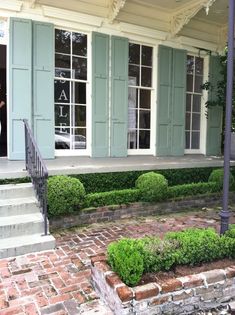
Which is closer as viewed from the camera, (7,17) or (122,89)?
(7,17)

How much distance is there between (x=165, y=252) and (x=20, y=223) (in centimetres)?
189

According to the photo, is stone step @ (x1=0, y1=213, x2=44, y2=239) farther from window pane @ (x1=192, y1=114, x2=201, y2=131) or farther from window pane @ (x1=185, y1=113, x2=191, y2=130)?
window pane @ (x1=192, y1=114, x2=201, y2=131)

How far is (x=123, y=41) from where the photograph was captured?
21.3ft

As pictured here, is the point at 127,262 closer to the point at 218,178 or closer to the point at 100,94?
the point at 218,178

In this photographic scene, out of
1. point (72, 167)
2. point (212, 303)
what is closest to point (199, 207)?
point (72, 167)

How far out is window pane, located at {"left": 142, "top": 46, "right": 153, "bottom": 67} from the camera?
6.96 metres

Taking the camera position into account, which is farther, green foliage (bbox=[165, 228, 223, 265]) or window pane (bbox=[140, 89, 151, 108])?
window pane (bbox=[140, 89, 151, 108])

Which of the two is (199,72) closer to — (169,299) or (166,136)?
(166,136)

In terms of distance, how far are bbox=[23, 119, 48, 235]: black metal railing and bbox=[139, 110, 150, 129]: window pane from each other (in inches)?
127

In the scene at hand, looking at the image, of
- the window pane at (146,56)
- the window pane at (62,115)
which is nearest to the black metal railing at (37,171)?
the window pane at (62,115)

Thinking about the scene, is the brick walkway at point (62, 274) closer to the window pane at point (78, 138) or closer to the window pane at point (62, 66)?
the window pane at point (78, 138)

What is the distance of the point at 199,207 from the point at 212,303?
131 inches

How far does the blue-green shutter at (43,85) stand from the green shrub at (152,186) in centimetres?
187

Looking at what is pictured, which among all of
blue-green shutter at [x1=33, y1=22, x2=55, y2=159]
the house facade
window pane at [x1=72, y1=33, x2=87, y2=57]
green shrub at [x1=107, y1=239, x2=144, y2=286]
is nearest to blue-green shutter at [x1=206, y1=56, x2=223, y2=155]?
the house facade
